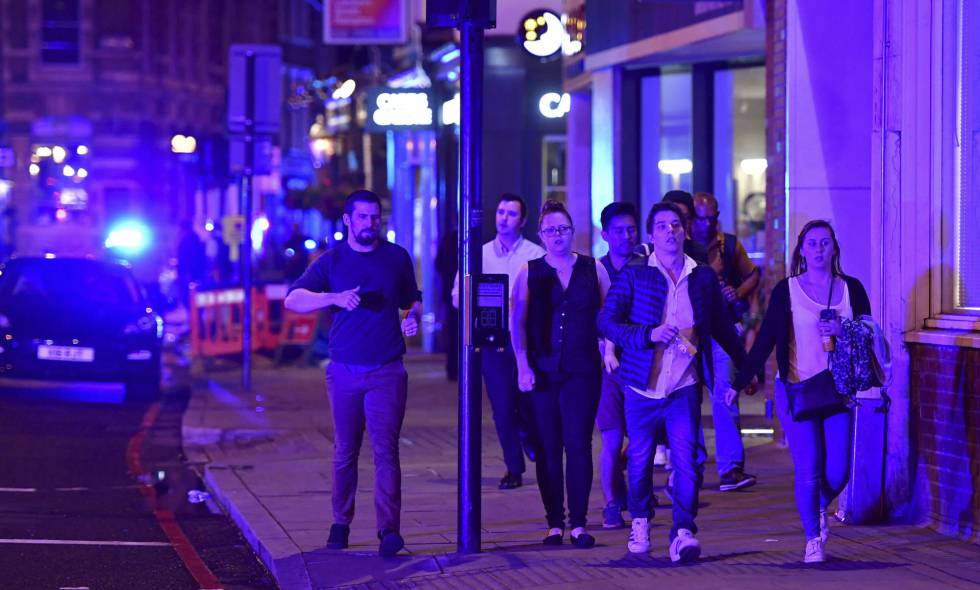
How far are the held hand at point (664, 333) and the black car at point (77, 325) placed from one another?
10.4 metres

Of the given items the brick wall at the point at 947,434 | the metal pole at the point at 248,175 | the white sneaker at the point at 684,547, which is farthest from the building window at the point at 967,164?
the metal pole at the point at 248,175

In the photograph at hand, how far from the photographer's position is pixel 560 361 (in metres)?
8.66

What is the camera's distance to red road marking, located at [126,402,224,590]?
8.38 metres

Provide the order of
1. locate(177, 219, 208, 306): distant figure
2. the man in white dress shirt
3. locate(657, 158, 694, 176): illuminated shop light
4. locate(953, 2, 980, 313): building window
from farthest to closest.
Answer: locate(177, 219, 208, 306): distant figure, locate(657, 158, 694, 176): illuminated shop light, the man in white dress shirt, locate(953, 2, 980, 313): building window

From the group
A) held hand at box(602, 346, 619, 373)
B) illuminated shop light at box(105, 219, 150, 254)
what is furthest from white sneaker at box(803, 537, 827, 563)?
illuminated shop light at box(105, 219, 150, 254)

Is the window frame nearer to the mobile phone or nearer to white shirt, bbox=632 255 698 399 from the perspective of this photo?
the mobile phone

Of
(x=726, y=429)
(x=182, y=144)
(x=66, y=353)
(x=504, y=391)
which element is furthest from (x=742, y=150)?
(x=182, y=144)

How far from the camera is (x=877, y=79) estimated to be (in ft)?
30.7

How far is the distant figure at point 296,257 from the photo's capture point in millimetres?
32906

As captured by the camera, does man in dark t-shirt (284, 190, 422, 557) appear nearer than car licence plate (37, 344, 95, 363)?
Yes

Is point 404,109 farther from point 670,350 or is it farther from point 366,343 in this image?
point 670,350

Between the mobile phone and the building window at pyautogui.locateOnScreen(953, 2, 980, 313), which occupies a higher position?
the building window at pyautogui.locateOnScreen(953, 2, 980, 313)

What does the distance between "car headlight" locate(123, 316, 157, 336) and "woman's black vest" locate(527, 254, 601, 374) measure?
31.2ft

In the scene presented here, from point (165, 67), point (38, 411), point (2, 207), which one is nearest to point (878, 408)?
point (38, 411)
